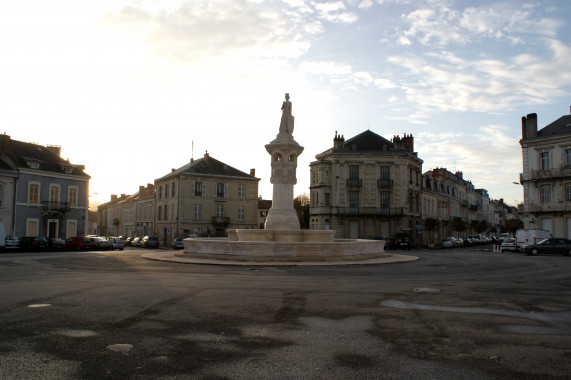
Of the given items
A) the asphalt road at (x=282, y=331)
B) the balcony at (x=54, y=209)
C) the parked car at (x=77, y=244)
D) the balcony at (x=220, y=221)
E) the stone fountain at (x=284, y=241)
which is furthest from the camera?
the balcony at (x=220, y=221)

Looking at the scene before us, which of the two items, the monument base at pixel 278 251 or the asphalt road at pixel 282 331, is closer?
the asphalt road at pixel 282 331

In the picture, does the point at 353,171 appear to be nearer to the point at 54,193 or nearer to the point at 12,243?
the point at 54,193

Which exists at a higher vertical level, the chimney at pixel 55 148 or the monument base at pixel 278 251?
the chimney at pixel 55 148

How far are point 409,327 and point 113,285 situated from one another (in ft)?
24.5

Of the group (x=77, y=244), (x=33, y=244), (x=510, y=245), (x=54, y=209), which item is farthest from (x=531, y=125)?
(x=54, y=209)

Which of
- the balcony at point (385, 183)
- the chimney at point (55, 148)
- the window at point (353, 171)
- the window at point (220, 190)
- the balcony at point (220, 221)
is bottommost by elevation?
the balcony at point (220, 221)

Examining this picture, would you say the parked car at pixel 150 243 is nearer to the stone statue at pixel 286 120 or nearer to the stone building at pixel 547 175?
the stone statue at pixel 286 120

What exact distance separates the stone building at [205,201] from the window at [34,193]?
14.8 m

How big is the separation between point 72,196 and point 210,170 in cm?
1645

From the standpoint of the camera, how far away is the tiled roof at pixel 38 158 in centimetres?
4218

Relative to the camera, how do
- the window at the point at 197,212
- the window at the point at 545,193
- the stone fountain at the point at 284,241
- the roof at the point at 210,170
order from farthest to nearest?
the roof at the point at 210,170 < the window at the point at 197,212 < the window at the point at 545,193 < the stone fountain at the point at 284,241

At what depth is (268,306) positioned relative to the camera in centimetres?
812

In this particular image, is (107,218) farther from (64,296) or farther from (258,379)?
(258,379)

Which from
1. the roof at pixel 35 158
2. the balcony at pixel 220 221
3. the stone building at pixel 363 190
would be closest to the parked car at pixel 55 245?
the roof at pixel 35 158
